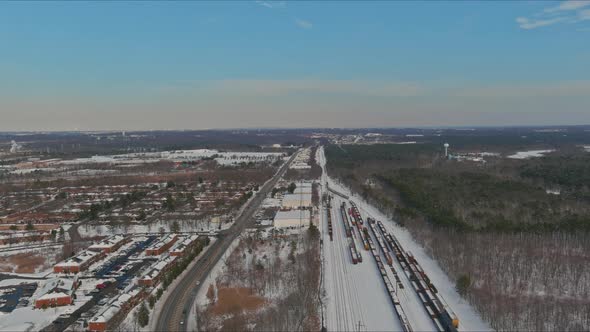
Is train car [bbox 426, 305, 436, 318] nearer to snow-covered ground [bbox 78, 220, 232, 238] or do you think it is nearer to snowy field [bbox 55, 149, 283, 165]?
snow-covered ground [bbox 78, 220, 232, 238]

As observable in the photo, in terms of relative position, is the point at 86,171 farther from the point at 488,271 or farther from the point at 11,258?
the point at 488,271

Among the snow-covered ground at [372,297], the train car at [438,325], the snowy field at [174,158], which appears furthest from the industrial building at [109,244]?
the snowy field at [174,158]

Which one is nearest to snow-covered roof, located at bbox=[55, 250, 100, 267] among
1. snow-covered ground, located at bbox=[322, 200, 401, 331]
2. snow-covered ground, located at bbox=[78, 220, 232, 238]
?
snow-covered ground, located at bbox=[78, 220, 232, 238]

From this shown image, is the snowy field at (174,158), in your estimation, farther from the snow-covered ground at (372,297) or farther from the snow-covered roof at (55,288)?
the snow-covered roof at (55,288)

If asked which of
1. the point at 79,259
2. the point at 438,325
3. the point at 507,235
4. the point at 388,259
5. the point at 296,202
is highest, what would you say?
the point at 296,202

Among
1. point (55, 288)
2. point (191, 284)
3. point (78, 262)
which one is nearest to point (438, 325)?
point (191, 284)

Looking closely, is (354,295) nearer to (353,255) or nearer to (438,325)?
(438,325)
